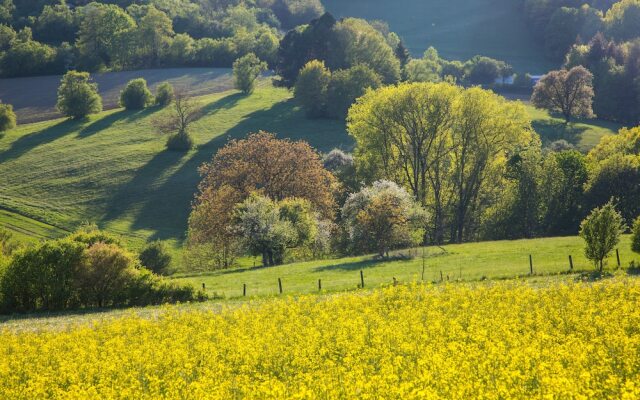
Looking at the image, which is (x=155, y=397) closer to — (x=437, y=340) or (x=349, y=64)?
(x=437, y=340)

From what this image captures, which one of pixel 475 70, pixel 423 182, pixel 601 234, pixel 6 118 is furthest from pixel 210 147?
pixel 475 70

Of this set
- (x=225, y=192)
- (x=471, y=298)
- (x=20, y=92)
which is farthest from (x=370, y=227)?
(x=20, y=92)

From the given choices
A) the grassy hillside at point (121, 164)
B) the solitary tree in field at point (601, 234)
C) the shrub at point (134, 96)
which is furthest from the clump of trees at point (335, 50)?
the solitary tree in field at point (601, 234)

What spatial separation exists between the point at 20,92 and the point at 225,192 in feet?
262

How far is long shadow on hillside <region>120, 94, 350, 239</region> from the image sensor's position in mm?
84688

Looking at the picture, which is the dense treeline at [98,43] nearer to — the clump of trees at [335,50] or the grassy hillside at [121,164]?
the clump of trees at [335,50]

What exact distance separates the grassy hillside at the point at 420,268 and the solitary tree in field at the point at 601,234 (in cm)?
131

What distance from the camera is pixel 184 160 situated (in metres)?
101

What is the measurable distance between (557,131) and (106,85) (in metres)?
85.0

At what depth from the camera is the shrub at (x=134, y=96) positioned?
122000 mm

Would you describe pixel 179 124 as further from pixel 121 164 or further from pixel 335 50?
pixel 335 50

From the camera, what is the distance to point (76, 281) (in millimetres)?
43500

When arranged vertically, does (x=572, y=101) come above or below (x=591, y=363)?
above

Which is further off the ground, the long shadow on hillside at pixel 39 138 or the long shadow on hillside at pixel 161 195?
the long shadow on hillside at pixel 39 138
